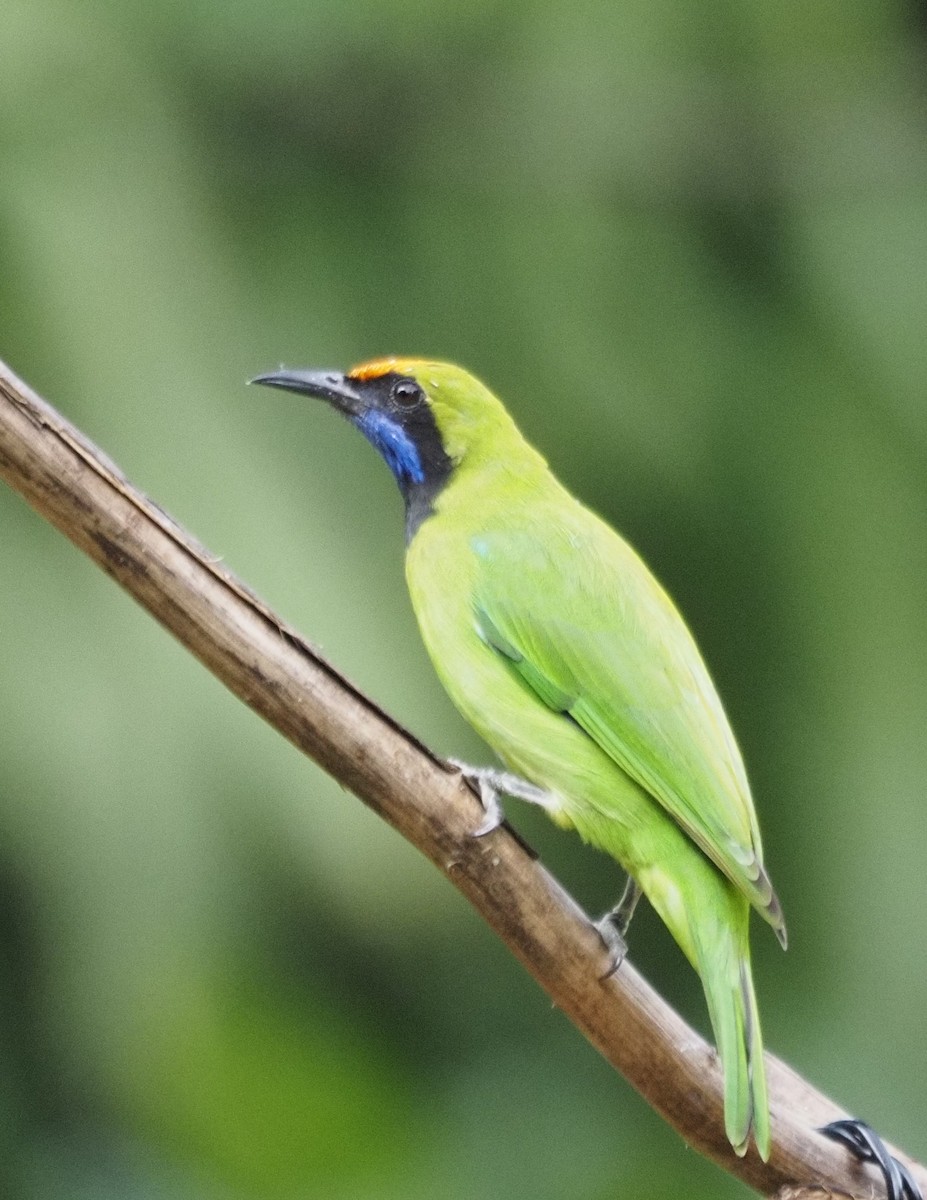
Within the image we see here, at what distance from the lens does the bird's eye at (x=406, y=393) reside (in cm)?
292

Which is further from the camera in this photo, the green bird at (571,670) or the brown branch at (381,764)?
the green bird at (571,670)

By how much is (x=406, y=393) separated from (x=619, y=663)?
0.64m

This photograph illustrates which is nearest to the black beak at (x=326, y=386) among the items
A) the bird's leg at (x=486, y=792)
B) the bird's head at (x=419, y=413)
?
the bird's head at (x=419, y=413)

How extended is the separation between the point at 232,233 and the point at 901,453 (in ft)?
5.71

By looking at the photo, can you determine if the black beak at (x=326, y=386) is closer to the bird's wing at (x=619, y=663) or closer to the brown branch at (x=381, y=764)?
the bird's wing at (x=619, y=663)

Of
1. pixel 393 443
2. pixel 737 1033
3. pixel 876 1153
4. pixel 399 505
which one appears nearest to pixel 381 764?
pixel 737 1033

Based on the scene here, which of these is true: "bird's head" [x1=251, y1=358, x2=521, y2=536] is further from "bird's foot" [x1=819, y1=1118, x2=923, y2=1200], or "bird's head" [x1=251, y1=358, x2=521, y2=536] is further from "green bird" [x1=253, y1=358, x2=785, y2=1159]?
"bird's foot" [x1=819, y1=1118, x2=923, y2=1200]

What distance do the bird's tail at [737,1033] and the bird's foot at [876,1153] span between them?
0.62ft

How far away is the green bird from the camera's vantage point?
7.87ft

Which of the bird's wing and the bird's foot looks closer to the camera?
the bird's foot

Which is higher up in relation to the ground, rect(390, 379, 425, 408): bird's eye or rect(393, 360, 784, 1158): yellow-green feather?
rect(390, 379, 425, 408): bird's eye

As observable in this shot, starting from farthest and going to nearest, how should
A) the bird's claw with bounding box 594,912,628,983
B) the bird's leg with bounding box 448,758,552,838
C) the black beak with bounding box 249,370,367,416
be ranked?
the black beak with bounding box 249,370,367,416
the bird's claw with bounding box 594,912,628,983
the bird's leg with bounding box 448,758,552,838

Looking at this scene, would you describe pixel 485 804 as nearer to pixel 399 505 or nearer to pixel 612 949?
pixel 612 949

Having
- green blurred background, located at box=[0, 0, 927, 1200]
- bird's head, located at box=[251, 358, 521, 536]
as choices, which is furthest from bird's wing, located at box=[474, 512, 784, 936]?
green blurred background, located at box=[0, 0, 927, 1200]
